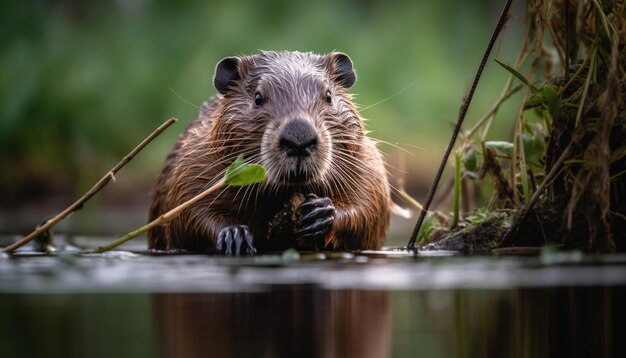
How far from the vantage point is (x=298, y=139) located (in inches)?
169

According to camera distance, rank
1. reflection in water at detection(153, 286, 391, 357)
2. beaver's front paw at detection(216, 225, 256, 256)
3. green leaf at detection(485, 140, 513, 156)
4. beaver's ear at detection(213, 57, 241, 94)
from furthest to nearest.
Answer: beaver's ear at detection(213, 57, 241, 94) → green leaf at detection(485, 140, 513, 156) → beaver's front paw at detection(216, 225, 256, 256) → reflection in water at detection(153, 286, 391, 357)

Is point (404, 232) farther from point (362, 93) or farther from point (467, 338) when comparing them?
point (467, 338)

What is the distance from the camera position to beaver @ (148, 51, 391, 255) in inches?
175

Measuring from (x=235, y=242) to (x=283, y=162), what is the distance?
1.37 ft

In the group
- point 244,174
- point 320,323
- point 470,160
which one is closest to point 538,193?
point 470,160

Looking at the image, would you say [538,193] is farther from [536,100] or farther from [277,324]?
[277,324]

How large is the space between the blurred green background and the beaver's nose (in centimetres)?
526

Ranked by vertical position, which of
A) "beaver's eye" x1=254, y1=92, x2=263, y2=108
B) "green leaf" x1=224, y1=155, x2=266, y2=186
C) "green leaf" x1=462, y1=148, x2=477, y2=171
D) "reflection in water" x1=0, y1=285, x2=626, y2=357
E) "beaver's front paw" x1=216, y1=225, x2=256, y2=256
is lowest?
"reflection in water" x1=0, y1=285, x2=626, y2=357

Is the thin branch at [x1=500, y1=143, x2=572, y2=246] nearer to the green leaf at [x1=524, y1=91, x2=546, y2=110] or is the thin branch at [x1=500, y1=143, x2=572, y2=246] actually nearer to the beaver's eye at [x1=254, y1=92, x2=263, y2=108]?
the green leaf at [x1=524, y1=91, x2=546, y2=110]

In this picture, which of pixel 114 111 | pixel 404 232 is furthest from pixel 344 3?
pixel 404 232

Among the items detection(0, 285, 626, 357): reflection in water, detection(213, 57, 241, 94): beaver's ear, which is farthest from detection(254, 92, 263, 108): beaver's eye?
detection(0, 285, 626, 357): reflection in water

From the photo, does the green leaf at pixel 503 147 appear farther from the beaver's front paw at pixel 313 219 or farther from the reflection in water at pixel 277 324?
the reflection in water at pixel 277 324

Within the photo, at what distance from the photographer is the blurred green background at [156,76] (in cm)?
1007

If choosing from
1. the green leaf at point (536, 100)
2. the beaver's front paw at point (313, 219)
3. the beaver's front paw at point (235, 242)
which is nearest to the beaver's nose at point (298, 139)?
the beaver's front paw at point (313, 219)
